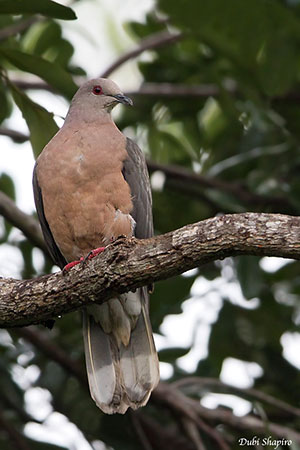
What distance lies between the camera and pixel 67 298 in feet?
12.1

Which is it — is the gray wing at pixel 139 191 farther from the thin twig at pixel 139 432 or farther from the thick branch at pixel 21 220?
the thin twig at pixel 139 432

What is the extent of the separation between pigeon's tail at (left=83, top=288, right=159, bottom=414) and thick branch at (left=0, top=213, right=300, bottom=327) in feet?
3.02

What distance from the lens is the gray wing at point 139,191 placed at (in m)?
4.65

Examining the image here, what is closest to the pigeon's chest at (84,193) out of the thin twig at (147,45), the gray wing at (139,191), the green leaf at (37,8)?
the gray wing at (139,191)

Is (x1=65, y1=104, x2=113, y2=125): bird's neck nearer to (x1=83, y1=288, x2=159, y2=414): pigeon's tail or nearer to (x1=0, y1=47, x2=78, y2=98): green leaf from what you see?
(x1=0, y1=47, x2=78, y2=98): green leaf

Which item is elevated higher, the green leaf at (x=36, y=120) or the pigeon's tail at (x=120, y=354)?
the green leaf at (x=36, y=120)

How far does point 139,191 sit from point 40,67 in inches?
Result: 35.7

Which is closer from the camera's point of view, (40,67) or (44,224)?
(40,67)

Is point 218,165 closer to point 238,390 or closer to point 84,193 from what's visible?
point 238,390

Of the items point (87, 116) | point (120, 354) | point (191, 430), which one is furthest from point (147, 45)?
point (191, 430)

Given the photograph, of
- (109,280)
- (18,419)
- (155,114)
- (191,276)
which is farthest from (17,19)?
(109,280)

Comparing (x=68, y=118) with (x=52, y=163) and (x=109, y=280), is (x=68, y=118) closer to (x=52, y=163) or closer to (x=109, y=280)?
(x=52, y=163)

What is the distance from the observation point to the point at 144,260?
3.40m

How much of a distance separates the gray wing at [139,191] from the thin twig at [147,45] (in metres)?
1.61
